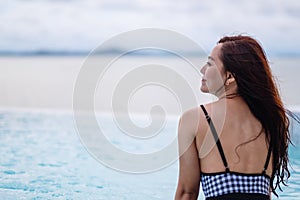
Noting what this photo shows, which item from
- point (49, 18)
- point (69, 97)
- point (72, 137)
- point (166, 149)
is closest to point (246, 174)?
point (166, 149)

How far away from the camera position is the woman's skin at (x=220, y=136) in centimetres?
193

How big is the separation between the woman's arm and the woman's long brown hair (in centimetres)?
22

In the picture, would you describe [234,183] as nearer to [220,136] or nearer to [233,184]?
[233,184]

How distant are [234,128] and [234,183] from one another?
197 mm

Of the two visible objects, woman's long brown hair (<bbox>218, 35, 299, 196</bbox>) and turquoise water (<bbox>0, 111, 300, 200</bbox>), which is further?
turquoise water (<bbox>0, 111, 300, 200</bbox>)

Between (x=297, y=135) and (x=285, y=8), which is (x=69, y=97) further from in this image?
(x=285, y=8)

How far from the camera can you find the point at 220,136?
1933mm

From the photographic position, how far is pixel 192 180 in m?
2.03

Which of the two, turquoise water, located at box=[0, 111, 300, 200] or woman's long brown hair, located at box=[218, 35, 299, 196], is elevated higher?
woman's long brown hair, located at box=[218, 35, 299, 196]

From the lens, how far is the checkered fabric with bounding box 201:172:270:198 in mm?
1927

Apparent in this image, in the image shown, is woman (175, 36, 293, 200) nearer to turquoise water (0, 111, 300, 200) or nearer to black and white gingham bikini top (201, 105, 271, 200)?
black and white gingham bikini top (201, 105, 271, 200)

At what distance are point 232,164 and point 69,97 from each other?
7.03 metres

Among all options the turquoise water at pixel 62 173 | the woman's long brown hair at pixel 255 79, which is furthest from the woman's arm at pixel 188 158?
the turquoise water at pixel 62 173

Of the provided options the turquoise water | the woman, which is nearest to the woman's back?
the woman
